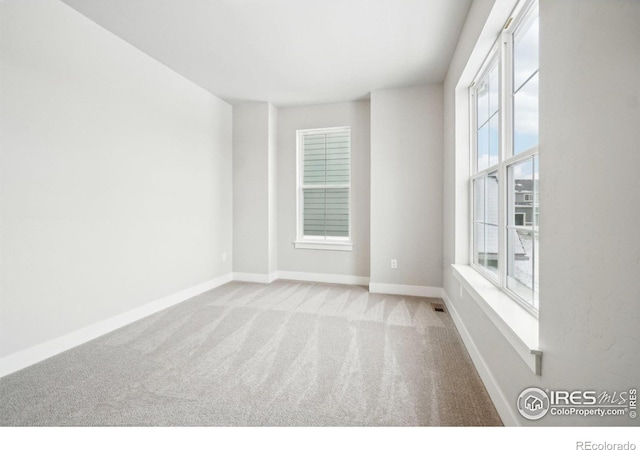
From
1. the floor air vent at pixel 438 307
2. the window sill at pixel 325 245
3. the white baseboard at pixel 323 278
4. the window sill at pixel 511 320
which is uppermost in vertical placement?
the window sill at pixel 325 245

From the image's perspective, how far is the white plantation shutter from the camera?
14.1 ft

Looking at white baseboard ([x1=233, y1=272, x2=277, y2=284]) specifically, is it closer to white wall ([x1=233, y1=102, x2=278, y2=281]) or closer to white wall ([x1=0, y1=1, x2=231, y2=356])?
white wall ([x1=233, y1=102, x2=278, y2=281])

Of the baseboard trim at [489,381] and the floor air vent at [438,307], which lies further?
the floor air vent at [438,307]

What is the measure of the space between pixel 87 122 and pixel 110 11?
92cm

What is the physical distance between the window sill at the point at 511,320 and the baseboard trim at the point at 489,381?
34 centimetres

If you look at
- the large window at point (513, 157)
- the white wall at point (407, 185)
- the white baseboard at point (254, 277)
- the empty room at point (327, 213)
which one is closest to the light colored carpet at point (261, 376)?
the empty room at point (327, 213)

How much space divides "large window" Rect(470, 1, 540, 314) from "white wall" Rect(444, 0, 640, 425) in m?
0.47

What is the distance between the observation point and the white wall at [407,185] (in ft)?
11.9

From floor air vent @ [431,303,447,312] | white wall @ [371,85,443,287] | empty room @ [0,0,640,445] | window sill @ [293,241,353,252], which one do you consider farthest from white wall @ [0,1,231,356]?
floor air vent @ [431,303,447,312]

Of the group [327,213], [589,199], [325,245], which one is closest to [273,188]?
[327,213]

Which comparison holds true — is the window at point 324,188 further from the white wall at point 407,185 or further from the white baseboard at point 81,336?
the white baseboard at point 81,336

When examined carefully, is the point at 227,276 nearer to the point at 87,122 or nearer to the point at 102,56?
the point at 87,122

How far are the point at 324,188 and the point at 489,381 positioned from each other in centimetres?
326

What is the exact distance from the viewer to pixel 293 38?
8.71 feet
